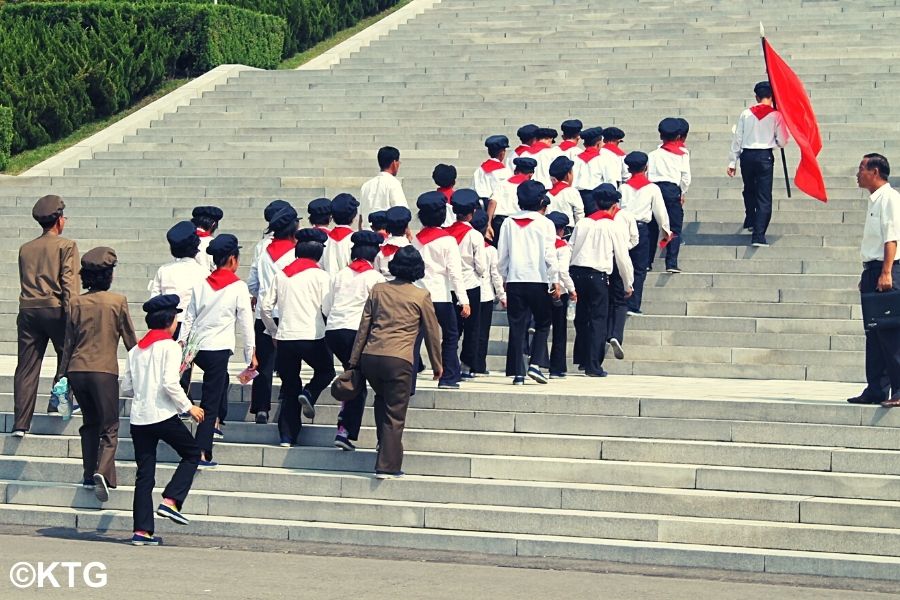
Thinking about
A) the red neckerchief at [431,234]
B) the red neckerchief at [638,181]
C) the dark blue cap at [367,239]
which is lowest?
the dark blue cap at [367,239]

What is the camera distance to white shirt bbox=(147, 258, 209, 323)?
12125 mm

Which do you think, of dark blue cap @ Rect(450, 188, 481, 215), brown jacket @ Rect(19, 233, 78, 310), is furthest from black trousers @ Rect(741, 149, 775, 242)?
brown jacket @ Rect(19, 233, 78, 310)

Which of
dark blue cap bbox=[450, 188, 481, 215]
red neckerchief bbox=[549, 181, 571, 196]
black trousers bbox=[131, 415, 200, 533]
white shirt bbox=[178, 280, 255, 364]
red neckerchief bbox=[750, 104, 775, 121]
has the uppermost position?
red neckerchief bbox=[750, 104, 775, 121]

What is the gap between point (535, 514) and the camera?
1070cm

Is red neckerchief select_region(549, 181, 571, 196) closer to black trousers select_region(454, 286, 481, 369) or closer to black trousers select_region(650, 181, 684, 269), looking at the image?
black trousers select_region(650, 181, 684, 269)

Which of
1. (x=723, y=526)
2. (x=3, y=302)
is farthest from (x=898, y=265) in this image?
(x=3, y=302)

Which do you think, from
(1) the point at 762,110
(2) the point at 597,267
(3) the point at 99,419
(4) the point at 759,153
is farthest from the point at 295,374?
(1) the point at 762,110

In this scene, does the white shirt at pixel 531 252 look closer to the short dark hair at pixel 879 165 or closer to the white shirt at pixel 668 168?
the short dark hair at pixel 879 165

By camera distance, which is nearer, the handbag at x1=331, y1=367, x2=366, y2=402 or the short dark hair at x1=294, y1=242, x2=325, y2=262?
the handbag at x1=331, y1=367, x2=366, y2=402

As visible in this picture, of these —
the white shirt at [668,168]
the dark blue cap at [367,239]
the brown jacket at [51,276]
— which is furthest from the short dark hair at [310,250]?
the white shirt at [668,168]

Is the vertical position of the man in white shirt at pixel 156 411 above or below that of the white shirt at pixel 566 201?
below

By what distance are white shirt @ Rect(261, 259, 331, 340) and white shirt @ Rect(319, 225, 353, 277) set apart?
2.99 ft

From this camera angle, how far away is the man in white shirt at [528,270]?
12852 mm

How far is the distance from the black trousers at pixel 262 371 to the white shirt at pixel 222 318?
2.58ft
